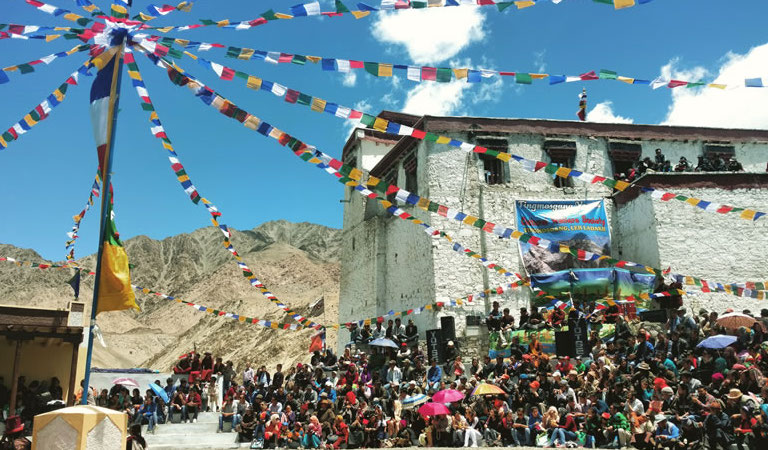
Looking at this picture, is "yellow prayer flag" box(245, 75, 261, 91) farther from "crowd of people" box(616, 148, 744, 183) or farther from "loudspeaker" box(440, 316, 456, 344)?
"crowd of people" box(616, 148, 744, 183)

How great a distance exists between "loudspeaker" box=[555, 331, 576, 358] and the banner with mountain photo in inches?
208

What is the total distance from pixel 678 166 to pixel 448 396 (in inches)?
600

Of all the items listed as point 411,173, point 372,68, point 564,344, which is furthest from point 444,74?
point 411,173

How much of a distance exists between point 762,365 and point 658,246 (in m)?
8.82

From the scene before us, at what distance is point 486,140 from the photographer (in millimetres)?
22781

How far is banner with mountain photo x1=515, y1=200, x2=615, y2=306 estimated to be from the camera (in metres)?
21.4

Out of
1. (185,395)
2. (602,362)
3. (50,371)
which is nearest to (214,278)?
(50,371)

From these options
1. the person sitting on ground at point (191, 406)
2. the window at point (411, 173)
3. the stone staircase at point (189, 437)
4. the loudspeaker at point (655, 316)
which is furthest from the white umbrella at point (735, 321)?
the person sitting on ground at point (191, 406)

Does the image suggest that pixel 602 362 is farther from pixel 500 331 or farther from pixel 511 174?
pixel 511 174

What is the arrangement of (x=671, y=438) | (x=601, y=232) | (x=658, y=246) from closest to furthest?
(x=671, y=438)
(x=658, y=246)
(x=601, y=232)

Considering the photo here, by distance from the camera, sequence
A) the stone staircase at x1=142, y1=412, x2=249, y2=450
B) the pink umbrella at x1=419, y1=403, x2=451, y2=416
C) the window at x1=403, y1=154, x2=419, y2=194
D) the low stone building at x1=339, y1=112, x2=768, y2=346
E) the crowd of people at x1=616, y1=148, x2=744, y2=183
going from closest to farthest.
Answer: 1. the pink umbrella at x1=419, y1=403, x2=451, y2=416
2. the stone staircase at x1=142, y1=412, x2=249, y2=450
3. the low stone building at x1=339, y1=112, x2=768, y2=346
4. the crowd of people at x1=616, y1=148, x2=744, y2=183
5. the window at x1=403, y1=154, x2=419, y2=194

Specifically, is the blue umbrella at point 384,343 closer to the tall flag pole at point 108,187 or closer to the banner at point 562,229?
the banner at point 562,229

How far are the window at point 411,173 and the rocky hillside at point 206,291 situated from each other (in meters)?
17.8

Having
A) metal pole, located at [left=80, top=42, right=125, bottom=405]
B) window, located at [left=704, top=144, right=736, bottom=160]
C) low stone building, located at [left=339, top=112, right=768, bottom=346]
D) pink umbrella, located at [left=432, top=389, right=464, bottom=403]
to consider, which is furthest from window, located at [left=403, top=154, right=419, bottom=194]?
metal pole, located at [left=80, top=42, right=125, bottom=405]
